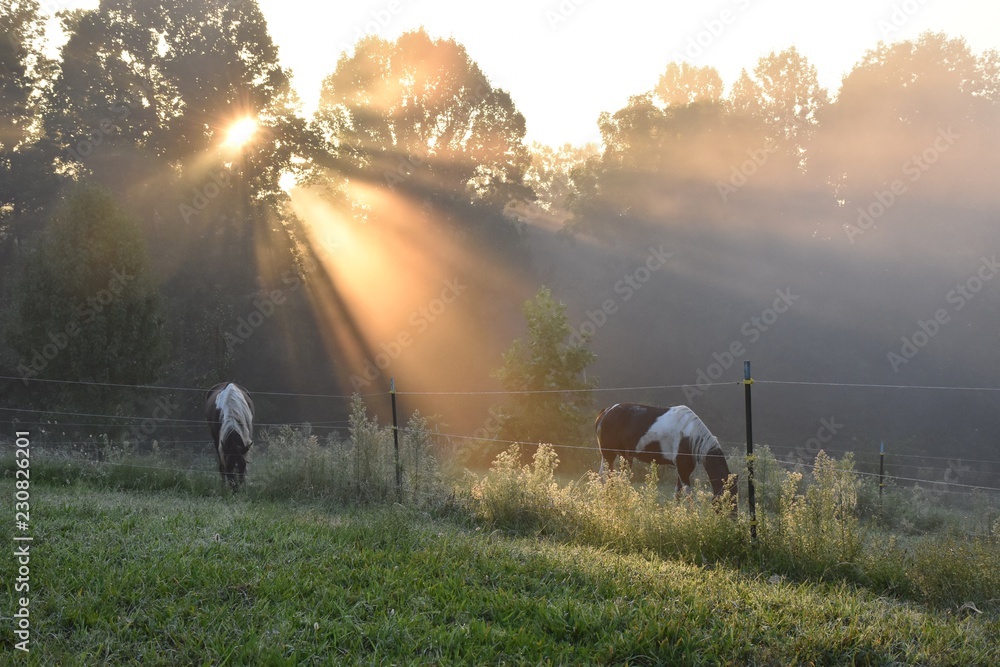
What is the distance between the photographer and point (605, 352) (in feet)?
111

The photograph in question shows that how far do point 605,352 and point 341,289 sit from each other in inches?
549

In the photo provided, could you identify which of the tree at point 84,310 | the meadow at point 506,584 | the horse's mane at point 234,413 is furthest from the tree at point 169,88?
the meadow at point 506,584

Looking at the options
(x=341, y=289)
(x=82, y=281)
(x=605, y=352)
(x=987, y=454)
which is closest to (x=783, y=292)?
(x=605, y=352)

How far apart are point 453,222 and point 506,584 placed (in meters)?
28.7

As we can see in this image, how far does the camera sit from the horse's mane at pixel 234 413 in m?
9.88

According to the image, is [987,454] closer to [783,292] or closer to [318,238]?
[783,292]
